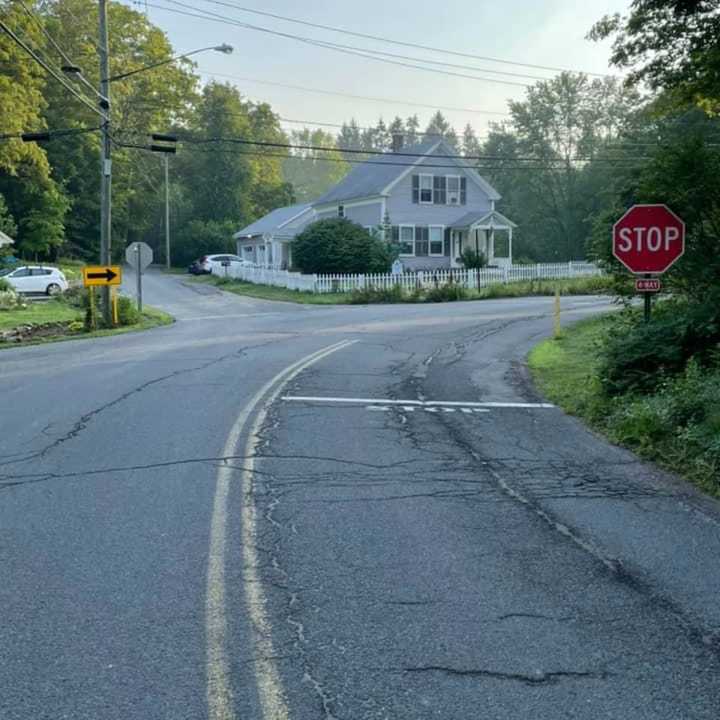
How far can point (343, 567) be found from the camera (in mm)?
5172

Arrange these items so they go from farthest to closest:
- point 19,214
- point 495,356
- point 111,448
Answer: point 19,214 < point 495,356 < point 111,448

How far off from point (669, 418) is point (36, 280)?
35.2 meters

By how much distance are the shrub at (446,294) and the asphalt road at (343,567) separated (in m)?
23.7

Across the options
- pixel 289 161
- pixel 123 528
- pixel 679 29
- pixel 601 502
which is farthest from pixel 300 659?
pixel 289 161

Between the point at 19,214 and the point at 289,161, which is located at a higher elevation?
the point at 289,161

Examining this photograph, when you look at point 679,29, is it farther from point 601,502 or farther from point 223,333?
point 223,333

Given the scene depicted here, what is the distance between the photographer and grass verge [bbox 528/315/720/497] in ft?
25.2

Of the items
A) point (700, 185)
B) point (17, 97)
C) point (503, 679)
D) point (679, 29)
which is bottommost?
point (503, 679)

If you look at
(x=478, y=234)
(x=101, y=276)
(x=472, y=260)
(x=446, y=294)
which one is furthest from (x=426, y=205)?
(x=101, y=276)

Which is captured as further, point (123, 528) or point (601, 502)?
Result: point (601, 502)

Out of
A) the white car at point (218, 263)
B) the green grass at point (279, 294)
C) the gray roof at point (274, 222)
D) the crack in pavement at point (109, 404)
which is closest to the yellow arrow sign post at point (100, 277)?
the crack in pavement at point (109, 404)

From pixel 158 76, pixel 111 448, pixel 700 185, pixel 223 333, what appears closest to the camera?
pixel 111 448

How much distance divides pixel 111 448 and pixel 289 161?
153 m

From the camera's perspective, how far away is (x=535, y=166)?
208 feet
